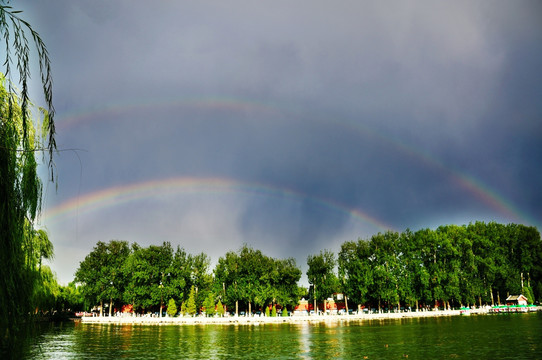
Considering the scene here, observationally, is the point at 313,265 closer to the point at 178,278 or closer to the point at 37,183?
the point at 178,278

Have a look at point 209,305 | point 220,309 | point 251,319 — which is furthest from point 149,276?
point 251,319

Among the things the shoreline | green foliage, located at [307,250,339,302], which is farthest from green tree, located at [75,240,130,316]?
green foliage, located at [307,250,339,302]

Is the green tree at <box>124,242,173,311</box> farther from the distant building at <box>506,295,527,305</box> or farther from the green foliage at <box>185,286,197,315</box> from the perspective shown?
the distant building at <box>506,295,527,305</box>

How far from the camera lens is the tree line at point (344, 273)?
85.9m

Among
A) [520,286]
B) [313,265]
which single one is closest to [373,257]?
[313,265]

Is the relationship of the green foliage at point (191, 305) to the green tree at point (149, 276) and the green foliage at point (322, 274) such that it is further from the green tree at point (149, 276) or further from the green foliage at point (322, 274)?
the green foliage at point (322, 274)

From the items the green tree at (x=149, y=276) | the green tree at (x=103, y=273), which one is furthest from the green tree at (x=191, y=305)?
the green tree at (x=103, y=273)

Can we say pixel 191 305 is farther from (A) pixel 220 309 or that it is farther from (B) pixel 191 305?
(A) pixel 220 309

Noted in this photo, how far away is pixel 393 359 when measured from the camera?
82.5 ft

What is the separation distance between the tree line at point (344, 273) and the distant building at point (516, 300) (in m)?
1.77

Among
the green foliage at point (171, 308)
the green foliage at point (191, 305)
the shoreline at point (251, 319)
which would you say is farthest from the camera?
the green foliage at point (191, 305)

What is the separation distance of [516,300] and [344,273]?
40916mm

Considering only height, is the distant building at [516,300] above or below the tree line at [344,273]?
below

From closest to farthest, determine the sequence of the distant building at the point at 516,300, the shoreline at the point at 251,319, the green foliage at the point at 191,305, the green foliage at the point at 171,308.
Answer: the shoreline at the point at 251,319 < the green foliage at the point at 171,308 < the green foliage at the point at 191,305 < the distant building at the point at 516,300
